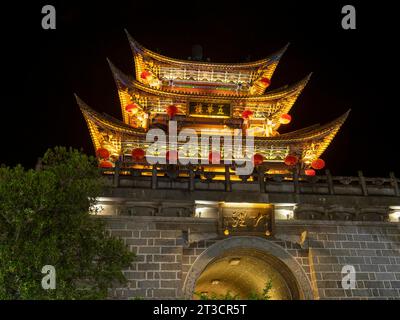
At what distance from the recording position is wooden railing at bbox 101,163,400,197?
41.7 ft

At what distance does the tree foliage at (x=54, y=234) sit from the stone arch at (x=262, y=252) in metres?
2.88

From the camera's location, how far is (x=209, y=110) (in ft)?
61.9

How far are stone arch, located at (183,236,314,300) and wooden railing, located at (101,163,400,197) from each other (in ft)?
5.66

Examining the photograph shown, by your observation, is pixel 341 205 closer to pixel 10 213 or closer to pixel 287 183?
pixel 287 183

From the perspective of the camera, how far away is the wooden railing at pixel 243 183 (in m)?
12.7

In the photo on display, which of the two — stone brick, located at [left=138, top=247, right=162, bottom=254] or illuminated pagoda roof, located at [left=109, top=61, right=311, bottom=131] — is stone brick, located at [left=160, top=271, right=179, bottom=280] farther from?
illuminated pagoda roof, located at [left=109, top=61, right=311, bottom=131]

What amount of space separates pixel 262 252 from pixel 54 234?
20.9 feet

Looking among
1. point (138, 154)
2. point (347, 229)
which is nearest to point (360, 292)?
point (347, 229)

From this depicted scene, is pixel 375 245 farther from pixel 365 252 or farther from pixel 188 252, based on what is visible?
pixel 188 252

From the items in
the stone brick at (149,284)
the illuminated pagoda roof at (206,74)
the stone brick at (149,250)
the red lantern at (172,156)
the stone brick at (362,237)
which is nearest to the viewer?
the stone brick at (149,284)

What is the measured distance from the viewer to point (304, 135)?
54.8 feet

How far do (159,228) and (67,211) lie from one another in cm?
357

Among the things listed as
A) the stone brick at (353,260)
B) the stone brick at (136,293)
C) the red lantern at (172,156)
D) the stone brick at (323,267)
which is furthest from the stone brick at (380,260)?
the red lantern at (172,156)

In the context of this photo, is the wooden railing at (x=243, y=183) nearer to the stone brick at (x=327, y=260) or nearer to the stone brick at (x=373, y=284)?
the stone brick at (x=327, y=260)
